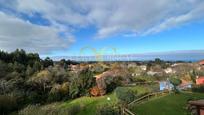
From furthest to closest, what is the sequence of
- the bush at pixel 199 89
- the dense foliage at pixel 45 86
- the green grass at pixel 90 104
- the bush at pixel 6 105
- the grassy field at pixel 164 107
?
1. the dense foliage at pixel 45 86
2. the bush at pixel 199 89
3. the green grass at pixel 90 104
4. the bush at pixel 6 105
5. the grassy field at pixel 164 107

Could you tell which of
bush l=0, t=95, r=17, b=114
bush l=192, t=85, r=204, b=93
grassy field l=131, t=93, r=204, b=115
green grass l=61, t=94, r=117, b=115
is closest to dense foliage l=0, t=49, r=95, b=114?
bush l=0, t=95, r=17, b=114

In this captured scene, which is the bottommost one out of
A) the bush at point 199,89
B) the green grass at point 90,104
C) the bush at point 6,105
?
the green grass at point 90,104

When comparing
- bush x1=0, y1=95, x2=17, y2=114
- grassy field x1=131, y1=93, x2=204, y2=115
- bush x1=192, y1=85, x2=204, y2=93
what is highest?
bush x1=192, y1=85, x2=204, y2=93

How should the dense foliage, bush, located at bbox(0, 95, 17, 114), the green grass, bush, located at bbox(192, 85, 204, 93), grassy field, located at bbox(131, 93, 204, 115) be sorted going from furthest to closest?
1. the dense foliage
2. bush, located at bbox(192, 85, 204, 93)
3. the green grass
4. bush, located at bbox(0, 95, 17, 114)
5. grassy field, located at bbox(131, 93, 204, 115)

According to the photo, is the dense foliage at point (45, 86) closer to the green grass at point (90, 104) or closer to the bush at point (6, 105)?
the bush at point (6, 105)

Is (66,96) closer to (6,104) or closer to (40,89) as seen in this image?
(40,89)

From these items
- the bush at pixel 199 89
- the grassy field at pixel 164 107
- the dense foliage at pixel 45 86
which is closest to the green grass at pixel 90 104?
the dense foliage at pixel 45 86

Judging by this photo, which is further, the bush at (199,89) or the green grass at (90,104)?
the bush at (199,89)

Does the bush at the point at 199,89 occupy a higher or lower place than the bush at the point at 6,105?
higher

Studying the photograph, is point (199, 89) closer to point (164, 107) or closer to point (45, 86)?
point (164, 107)

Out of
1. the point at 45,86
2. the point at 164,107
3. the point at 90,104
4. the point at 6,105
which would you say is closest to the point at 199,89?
the point at 164,107

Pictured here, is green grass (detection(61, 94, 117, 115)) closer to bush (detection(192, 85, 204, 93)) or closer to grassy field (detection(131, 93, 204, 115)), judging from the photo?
grassy field (detection(131, 93, 204, 115))

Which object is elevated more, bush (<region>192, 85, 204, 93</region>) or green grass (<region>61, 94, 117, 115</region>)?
bush (<region>192, 85, 204, 93</region>)
